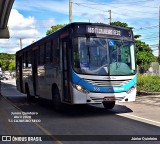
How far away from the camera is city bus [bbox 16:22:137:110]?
40.4ft

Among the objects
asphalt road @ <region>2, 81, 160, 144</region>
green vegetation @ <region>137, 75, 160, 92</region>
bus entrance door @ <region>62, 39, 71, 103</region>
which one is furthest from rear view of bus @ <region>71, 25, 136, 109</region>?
green vegetation @ <region>137, 75, 160, 92</region>

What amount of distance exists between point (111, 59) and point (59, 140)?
490 cm

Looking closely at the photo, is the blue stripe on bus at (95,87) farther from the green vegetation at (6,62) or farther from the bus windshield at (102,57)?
the green vegetation at (6,62)

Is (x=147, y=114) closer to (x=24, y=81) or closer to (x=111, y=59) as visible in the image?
(x=111, y=59)

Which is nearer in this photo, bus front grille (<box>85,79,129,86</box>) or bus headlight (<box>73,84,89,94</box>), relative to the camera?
bus headlight (<box>73,84,89,94</box>)

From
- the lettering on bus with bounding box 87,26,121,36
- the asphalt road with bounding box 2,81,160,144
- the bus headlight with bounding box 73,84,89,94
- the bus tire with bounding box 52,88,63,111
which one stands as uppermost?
the lettering on bus with bounding box 87,26,121,36

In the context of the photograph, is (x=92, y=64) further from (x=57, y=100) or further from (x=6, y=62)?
(x=6, y=62)

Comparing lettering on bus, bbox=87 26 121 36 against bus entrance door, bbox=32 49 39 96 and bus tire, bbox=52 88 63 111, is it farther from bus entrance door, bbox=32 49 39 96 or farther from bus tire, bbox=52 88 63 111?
bus entrance door, bbox=32 49 39 96

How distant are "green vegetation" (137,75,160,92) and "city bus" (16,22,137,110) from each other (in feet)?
27.5

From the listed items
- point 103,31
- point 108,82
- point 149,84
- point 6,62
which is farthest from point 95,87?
point 6,62

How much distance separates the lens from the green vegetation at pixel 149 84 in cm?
2124

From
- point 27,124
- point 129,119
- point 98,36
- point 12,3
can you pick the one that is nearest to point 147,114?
point 129,119

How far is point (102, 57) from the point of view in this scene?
12.6m

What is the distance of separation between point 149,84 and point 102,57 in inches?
384
